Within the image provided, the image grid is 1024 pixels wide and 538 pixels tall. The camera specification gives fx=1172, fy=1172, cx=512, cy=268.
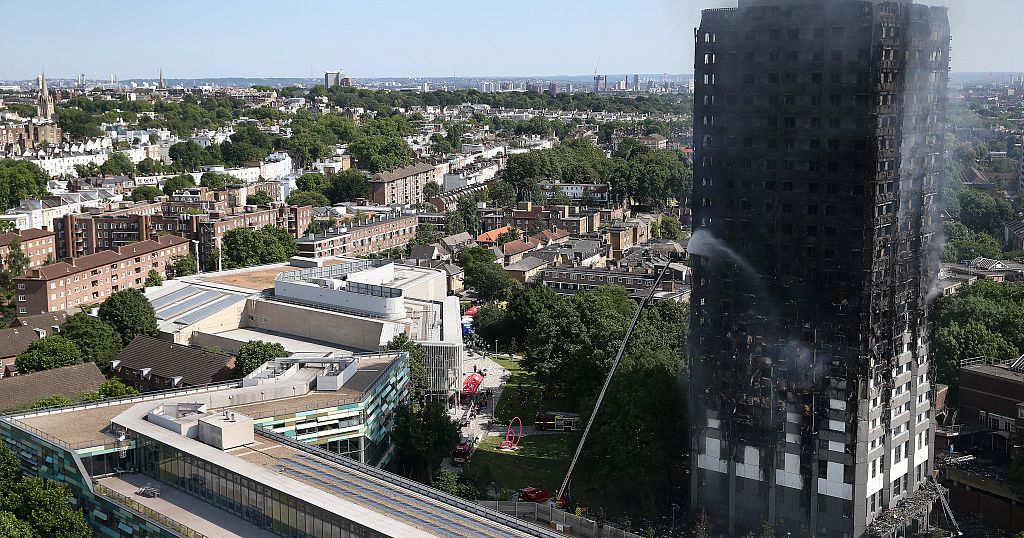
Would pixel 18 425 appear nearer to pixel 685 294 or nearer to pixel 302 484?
pixel 302 484

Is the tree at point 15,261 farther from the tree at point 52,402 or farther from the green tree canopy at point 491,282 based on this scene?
the tree at point 52,402

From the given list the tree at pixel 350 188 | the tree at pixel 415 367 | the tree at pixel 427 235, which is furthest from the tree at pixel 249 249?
the tree at pixel 350 188

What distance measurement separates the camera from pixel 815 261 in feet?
76.7

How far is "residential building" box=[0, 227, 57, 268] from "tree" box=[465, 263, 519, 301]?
813 inches

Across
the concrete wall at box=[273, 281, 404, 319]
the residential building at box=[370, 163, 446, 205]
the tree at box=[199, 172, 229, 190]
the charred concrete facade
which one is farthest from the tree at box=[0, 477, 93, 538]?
the residential building at box=[370, 163, 446, 205]

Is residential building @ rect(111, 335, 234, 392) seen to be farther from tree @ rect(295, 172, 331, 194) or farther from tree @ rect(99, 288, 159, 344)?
tree @ rect(295, 172, 331, 194)

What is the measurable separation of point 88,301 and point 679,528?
3068 centimetres

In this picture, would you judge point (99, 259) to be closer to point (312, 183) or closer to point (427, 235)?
point (427, 235)

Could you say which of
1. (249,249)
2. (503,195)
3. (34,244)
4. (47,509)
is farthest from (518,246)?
(47,509)

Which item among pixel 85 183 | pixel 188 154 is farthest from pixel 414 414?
pixel 188 154

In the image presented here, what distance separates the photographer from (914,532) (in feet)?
78.9

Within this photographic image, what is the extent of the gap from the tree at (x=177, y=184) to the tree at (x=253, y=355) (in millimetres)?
41002

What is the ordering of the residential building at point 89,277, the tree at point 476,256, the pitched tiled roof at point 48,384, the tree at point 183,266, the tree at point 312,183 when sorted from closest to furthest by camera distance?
the pitched tiled roof at point 48,384
the residential building at point 89,277
the tree at point 476,256
the tree at point 183,266
the tree at point 312,183

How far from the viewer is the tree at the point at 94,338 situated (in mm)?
35438
